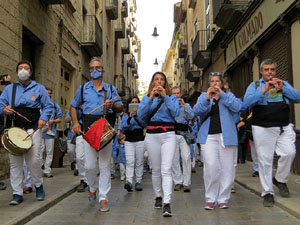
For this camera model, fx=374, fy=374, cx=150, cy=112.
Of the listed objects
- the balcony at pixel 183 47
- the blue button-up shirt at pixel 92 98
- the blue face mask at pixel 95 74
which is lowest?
the blue button-up shirt at pixel 92 98

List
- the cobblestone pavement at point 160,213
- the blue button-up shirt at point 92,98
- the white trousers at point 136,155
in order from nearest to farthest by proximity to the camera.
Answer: the cobblestone pavement at point 160,213, the blue button-up shirt at point 92,98, the white trousers at point 136,155

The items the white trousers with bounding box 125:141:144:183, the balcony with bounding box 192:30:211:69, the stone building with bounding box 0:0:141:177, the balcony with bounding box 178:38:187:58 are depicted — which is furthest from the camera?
the balcony with bounding box 178:38:187:58

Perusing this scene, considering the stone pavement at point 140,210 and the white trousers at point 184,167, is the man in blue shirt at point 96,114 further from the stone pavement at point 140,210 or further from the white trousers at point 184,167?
the white trousers at point 184,167

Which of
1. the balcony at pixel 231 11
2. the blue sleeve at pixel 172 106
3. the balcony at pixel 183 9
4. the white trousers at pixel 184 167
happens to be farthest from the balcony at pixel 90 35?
the balcony at pixel 183 9

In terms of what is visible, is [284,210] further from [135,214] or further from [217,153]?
[135,214]

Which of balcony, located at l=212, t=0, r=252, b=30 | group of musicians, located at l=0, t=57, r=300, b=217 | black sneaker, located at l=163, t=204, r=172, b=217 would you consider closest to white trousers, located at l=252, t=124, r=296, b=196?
group of musicians, located at l=0, t=57, r=300, b=217

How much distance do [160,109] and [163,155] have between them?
63 centimetres

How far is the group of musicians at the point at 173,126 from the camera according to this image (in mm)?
5152

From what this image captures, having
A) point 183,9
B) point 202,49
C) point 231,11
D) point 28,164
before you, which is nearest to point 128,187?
point 28,164

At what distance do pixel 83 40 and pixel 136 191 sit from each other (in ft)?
39.4

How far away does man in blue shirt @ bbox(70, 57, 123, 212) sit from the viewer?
209 inches

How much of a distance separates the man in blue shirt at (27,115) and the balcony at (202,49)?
15039 millimetres

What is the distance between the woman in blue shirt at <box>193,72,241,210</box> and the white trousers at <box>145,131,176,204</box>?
22.9 inches

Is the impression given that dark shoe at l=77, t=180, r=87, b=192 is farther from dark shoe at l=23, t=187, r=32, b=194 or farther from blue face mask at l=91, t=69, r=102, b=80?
blue face mask at l=91, t=69, r=102, b=80
